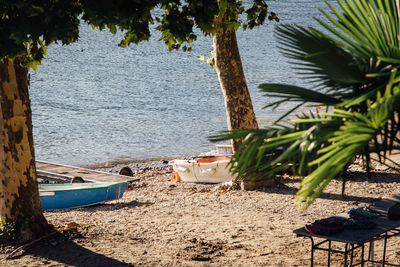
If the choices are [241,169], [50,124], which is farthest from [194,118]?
[241,169]

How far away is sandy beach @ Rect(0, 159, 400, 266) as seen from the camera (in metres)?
7.86

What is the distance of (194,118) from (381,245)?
24802mm

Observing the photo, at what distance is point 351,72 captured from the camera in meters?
3.77

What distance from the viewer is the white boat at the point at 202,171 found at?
14.5 meters

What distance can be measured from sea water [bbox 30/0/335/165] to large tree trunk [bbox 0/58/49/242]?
8.41 meters

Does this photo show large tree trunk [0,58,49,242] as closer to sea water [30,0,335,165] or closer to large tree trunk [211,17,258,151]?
large tree trunk [211,17,258,151]

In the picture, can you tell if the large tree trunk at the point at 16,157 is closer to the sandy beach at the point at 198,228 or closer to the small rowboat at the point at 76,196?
the sandy beach at the point at 198,228

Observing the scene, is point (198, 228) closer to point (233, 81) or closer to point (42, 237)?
point (42, 237)

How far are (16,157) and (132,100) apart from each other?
3152 cm

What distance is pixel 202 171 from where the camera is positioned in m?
14.7

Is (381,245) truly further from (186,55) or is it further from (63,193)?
(186,55)

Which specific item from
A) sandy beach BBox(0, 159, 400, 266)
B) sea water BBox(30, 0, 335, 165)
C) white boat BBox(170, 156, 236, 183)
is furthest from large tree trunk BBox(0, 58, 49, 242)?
sea water BBox(30, 0, 335, 165)

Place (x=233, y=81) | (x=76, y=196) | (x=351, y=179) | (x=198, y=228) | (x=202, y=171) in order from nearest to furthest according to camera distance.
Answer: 1. (x=198, y=228)
2. (x=76, y=196)
3. (x=233, y=81)
4. (x=351, y=179)
5. (x=202, y=171)

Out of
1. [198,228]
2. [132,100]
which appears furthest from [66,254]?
[132,100]
